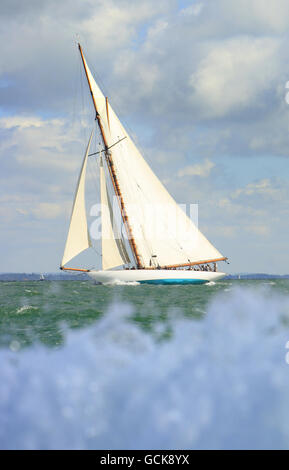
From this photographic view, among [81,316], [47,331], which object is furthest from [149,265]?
[47,331]

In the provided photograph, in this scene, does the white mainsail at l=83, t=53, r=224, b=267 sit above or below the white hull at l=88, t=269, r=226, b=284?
above

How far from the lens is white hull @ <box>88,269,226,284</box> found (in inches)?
2657

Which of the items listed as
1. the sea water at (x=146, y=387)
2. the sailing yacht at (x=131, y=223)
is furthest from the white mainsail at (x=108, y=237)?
the sea water at (x=146, y=387)

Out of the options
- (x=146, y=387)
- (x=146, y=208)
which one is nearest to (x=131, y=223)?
(x=146, y=208)

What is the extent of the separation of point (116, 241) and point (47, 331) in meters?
46.1

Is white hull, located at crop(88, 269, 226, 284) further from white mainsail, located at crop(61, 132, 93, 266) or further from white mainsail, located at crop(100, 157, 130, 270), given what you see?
white mainsail, located at crop(61, 132, 93, 266)

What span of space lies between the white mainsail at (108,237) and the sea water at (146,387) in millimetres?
44538

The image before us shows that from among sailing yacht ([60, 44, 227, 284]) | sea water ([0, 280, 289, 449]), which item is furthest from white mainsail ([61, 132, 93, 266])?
sea water ([0, 280, 289, 449])

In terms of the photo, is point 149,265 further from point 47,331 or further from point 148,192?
point 47,331

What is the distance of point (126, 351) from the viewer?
1554cm

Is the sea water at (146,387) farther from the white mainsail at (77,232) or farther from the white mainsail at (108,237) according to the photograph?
the white mainsail at (108,237)

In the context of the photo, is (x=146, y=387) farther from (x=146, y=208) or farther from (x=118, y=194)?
(x=118, y=194)

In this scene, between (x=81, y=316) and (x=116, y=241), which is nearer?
(x=81, y=316)

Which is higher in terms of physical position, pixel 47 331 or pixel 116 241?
pixel 116 241
